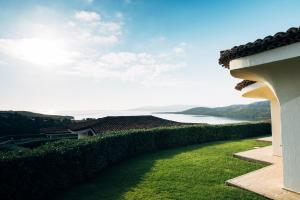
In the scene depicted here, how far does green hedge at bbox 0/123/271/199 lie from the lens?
852 cm

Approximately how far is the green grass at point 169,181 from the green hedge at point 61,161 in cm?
58

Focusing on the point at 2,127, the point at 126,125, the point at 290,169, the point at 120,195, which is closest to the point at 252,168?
the point at 290,169

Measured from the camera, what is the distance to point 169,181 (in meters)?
10.4

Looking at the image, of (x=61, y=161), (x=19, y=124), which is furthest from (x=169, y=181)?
(x=19, y=124)

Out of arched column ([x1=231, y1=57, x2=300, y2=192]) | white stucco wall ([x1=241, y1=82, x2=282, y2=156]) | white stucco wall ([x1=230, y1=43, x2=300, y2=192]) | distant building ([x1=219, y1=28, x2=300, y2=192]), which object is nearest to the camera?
distant building ([x1=219, y1=28, x2=300, y2=192])

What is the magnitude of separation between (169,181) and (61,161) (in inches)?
173

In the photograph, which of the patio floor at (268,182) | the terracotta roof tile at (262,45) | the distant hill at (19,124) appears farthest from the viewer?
the distant hill at (19,124)

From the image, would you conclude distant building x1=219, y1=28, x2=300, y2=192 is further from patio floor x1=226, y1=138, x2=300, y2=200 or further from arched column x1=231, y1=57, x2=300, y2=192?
patio floor x1=226, y1=138, x2=300, y2=200

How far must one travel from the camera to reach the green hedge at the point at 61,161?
8523mm

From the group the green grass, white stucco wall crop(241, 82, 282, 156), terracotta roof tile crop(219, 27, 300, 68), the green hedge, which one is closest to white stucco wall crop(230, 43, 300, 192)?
terracotta roof tile crop(219, 27, 300, 68)

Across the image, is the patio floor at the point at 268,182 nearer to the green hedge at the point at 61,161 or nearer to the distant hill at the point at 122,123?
the green hedge at the point at 61,161

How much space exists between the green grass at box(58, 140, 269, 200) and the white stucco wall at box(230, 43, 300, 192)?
4.57ft

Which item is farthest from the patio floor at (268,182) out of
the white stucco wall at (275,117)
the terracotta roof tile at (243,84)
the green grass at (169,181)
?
the terracotta roof tile at (243,84)

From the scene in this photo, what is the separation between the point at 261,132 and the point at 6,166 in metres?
27.0
